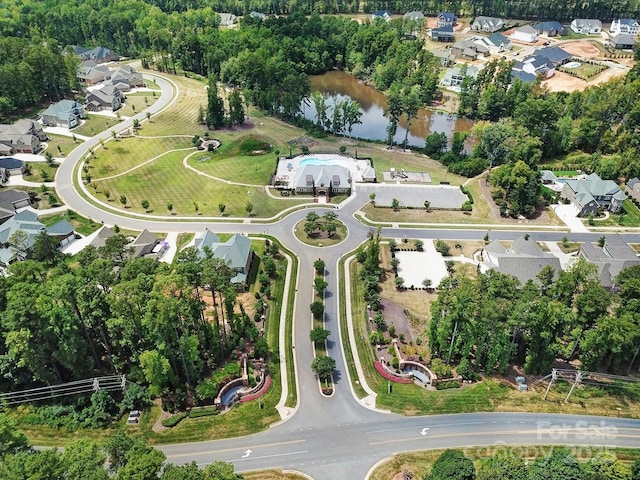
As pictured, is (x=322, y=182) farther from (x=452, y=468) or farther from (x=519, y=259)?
(x=452, y=468)

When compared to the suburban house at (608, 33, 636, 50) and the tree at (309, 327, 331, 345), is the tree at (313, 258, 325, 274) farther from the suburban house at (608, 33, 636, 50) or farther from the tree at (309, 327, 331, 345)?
the suburban house at (608, 33, 636, 50)

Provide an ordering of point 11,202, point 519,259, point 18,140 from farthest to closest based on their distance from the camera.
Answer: point 18,140 < point 11,202 < point 519,259

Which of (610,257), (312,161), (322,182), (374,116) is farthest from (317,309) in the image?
(374,116)

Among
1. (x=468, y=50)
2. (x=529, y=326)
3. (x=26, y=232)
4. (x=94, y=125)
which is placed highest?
(x=468, y=50)

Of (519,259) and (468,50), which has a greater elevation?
(468,50)

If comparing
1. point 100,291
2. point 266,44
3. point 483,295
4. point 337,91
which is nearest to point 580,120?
point 337,91

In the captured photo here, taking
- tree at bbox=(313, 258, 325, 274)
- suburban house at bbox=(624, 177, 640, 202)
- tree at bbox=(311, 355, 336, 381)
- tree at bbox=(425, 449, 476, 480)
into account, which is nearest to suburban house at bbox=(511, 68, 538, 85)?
suburban house at bbox=(624, 177, 640, 202)
